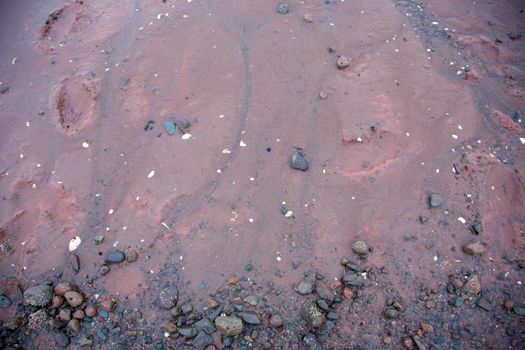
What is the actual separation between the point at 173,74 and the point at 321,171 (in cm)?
157

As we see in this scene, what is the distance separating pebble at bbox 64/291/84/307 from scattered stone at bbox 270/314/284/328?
127 centimetres

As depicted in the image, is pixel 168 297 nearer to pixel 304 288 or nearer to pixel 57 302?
pixel 57 302

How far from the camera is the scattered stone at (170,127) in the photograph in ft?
11.2

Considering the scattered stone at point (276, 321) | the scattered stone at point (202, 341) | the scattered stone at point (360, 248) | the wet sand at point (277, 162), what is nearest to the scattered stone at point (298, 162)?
the wet sand at point (277, 162)

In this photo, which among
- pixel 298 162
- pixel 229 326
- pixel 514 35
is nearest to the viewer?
pixel 229 326

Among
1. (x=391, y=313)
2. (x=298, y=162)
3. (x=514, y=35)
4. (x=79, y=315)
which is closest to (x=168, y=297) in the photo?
(x=79, y=315)

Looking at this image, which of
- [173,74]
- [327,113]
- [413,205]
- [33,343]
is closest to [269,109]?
[327,113]

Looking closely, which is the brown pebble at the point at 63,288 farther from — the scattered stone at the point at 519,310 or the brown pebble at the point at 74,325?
the scattered stone at the point at 519,310

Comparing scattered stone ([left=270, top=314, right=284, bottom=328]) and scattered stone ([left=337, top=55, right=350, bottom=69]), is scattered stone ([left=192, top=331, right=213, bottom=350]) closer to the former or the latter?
scattered stone ([left=270, top=314, right=284, bottom=328])

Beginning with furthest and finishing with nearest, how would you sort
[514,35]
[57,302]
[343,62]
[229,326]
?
[514,35] < [343,62] < [57,302] < [229,326]

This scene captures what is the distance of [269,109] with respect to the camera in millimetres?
3445

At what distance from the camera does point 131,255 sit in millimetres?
2965

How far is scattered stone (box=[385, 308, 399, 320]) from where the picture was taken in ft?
8.94

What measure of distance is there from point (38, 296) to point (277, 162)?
188 centimetres
